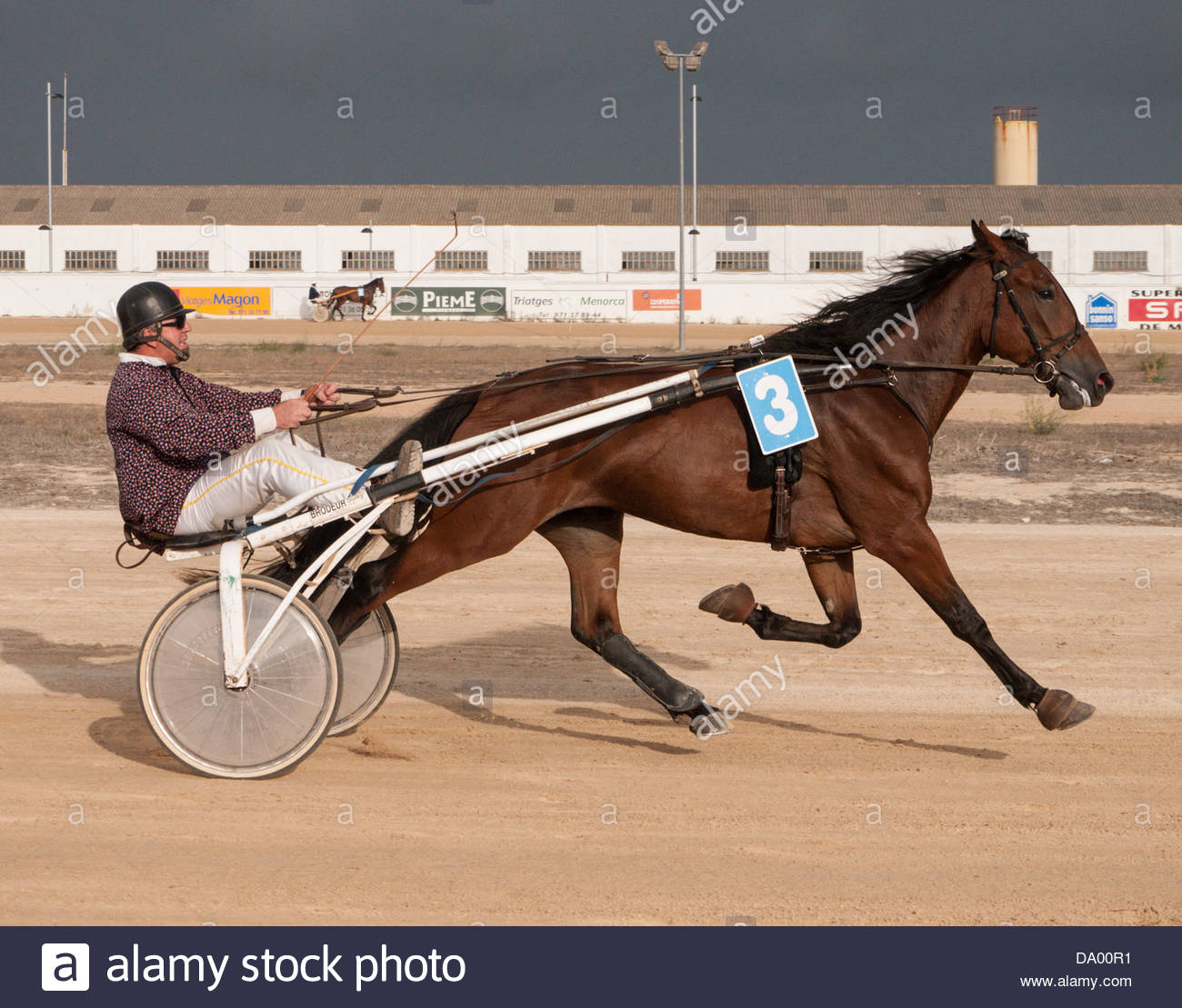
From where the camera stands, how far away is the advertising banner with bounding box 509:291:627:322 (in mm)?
44781

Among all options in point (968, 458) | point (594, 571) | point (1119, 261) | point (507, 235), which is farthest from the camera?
point (507, 235)

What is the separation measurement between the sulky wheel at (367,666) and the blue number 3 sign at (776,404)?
1.74 metres

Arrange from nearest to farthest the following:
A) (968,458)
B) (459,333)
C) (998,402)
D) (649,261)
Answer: (968,458), (998,402), (459,333), (649,261)

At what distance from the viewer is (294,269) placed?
177 ft

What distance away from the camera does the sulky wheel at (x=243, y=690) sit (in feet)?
16.5

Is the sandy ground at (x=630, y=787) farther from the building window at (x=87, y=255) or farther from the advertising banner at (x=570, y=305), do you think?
the building window at (x=87, y=255)

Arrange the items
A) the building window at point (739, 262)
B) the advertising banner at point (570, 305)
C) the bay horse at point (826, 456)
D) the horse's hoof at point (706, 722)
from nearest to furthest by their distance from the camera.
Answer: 1. the bay horse at point (826, 456)
2. the horse's hoof at point (706, 722)
3. the advertising banner at point (570, 305)
4. the building window at point (739, 262)

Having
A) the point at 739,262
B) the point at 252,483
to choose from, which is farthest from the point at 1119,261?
the point at 252,483

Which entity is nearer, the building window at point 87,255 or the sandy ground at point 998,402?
the sandy ground at point 998,402

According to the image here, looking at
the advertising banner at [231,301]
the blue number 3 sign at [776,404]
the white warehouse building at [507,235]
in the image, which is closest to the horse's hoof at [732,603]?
the blue number 3 sign at [776,404]

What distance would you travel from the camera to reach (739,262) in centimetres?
5184

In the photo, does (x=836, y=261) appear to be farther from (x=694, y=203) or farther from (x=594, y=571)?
(x=594, y=571)

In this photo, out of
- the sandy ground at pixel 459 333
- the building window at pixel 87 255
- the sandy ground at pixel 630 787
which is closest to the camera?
the sandy ground at pixel 630 787

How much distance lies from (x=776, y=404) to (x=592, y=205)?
168ft
